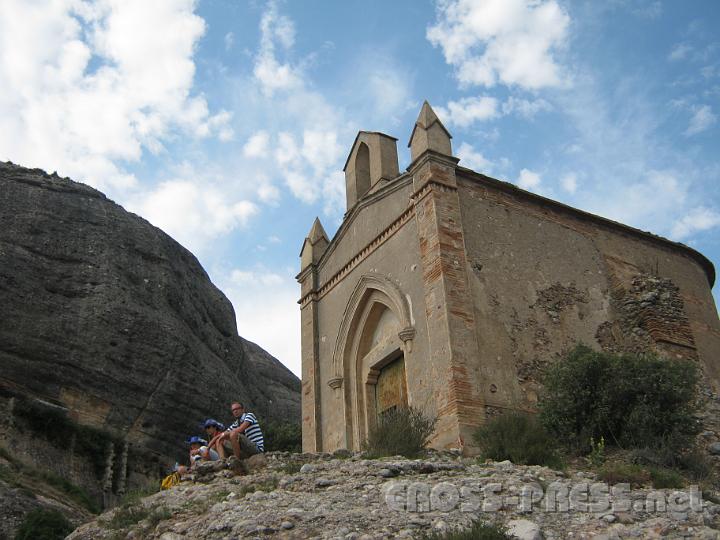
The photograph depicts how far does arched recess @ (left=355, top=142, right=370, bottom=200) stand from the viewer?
19.3m

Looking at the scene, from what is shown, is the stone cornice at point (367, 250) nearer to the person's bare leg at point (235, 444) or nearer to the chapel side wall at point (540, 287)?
the chapel side wall at point (540, 287)

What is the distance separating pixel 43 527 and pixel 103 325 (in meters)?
10.5

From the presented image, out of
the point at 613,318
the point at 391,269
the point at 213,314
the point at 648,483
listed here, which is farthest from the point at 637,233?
the point at 213,314

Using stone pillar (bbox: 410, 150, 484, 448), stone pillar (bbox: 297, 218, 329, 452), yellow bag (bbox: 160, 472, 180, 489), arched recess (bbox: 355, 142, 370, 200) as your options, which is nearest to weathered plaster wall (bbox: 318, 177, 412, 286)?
stone pillar (bbox: 297, 218, 329, 452)

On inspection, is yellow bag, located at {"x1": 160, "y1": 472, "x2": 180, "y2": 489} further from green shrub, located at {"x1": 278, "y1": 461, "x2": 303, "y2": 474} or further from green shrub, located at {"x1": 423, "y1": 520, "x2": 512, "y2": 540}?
green shrub, located at {"x1": 423, "y1": 520, "x2": 512, "y2": 540}

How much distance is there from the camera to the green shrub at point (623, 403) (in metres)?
12.3

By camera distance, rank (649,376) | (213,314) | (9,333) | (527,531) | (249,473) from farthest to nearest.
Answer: (213,314) < (9,333) < (649,376) < (249,473) < (527,531)

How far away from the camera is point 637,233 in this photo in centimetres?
1870

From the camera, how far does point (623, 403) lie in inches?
502

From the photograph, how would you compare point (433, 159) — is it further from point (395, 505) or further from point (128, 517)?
point (128, 517)

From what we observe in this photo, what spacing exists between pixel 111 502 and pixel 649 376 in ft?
42.8

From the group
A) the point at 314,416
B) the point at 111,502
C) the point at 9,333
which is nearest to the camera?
the point at 314,416

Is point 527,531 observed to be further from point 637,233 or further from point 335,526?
point 637,233

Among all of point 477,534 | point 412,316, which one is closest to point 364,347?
point 412,316
